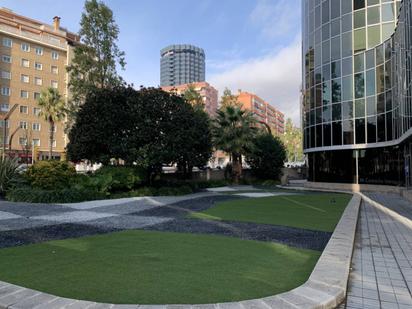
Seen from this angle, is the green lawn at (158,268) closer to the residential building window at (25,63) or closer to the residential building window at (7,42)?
the residential building window at (7,42)

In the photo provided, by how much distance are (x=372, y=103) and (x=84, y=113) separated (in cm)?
2083

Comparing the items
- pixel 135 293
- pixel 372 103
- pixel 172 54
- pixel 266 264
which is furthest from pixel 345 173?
pixel 172 54

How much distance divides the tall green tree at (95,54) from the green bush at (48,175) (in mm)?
12517

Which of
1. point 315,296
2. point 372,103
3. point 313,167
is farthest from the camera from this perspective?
point 313,167

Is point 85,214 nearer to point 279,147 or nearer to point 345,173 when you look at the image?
point 345,173

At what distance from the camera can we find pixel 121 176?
1944 cm

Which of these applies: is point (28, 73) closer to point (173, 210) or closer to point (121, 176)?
point (121, 176)

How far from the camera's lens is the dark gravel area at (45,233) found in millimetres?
7656

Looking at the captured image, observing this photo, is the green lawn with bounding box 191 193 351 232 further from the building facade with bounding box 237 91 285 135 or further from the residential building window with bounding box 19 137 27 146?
the building facade with bounding box 237 91 285 135

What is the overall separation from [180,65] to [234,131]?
160 metres

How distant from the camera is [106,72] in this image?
30109mm

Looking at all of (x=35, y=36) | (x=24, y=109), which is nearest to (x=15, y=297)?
(x=24, y=109)

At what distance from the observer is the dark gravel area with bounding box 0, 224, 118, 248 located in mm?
7656

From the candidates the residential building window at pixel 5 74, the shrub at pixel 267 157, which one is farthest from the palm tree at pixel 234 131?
the residential building window at pixel 5 74
